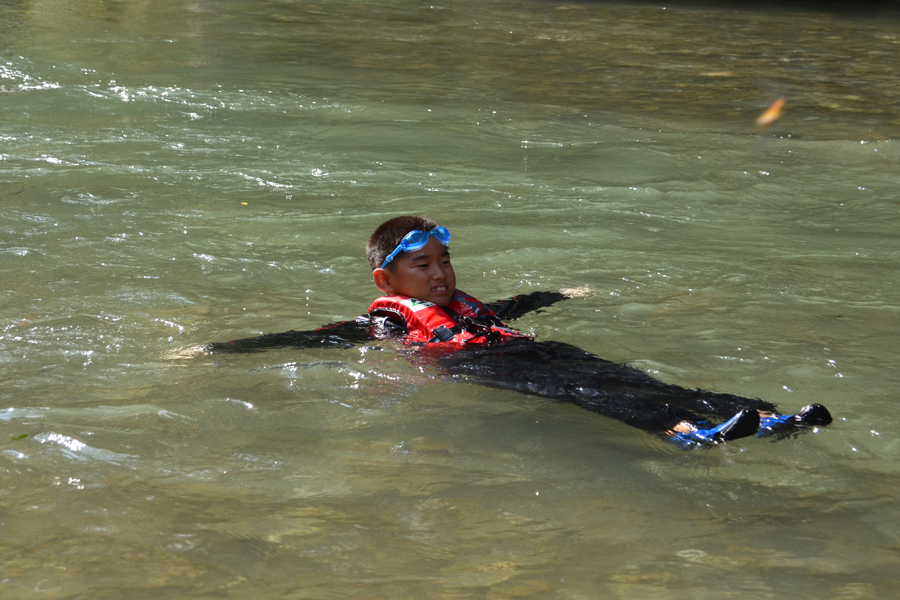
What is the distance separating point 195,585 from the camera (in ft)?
9.77

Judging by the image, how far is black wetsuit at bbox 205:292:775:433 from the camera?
14.1 feet

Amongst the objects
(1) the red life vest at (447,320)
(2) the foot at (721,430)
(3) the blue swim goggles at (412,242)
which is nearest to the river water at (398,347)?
(2) the foot at (721,430)

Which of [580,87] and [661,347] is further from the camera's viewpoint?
[580,87]

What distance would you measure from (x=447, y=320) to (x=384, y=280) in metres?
0.56

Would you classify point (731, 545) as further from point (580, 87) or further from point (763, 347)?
point (580, 87)

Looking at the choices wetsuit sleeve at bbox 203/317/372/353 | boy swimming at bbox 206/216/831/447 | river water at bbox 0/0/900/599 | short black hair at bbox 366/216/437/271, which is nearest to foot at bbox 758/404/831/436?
boy swimming at bbox 206/216/831/447

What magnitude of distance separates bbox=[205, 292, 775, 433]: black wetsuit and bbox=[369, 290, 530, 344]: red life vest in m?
0.06

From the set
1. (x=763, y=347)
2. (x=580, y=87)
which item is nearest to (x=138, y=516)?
(x=763, y=347)

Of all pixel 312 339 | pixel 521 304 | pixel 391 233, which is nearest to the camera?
pixel 312 339

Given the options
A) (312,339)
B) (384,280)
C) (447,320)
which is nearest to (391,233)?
(384,280)

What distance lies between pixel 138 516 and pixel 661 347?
316 cm

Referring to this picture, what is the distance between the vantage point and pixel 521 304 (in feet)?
19.1

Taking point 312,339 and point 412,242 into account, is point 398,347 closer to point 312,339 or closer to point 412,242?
point 312,339

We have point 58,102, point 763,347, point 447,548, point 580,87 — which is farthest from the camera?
point 580,87
